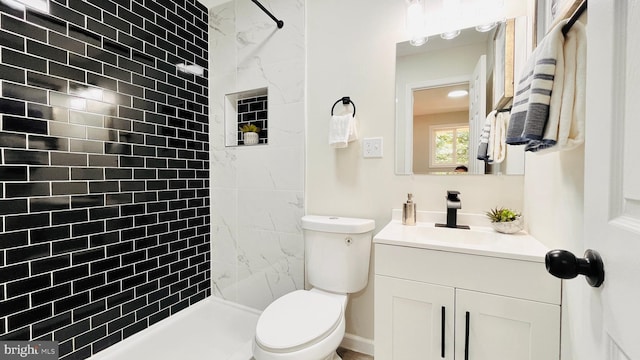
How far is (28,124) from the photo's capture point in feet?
3.98

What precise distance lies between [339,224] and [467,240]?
25.1 inches

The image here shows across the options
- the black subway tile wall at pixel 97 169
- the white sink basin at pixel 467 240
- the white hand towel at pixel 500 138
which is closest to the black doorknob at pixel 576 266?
the white sink basin at pixel 467 240

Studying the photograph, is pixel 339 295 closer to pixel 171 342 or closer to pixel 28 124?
pixel 171 342

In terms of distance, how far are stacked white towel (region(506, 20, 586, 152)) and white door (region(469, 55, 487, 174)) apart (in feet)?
1.98

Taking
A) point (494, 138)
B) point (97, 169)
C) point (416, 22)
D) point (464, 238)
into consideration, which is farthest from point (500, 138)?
point (97, 169)

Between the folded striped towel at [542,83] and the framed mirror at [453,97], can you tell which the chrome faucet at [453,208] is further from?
the folded striped towel at [542,83]

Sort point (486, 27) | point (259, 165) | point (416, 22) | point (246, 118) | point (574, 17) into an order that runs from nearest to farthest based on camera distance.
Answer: point (574, 17)
point (486, 27)
point (416, 22)
point (259, 165)
point (246, 118)

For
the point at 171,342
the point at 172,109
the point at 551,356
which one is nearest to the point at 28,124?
the point at 172,109

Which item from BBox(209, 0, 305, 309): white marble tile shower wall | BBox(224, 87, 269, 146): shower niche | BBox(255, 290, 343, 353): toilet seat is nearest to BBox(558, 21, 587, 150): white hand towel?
BBox(255, 290, 343, 353): toilet seat

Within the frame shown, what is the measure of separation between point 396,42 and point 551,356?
1.57 meters

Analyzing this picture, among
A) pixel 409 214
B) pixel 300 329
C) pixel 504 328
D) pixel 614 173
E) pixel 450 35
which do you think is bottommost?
pixel 300 329

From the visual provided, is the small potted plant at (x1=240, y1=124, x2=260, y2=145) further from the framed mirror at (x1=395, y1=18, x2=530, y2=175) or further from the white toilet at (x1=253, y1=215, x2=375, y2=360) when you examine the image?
the framed mirror at (x1=395, y1=18, x2=530, y2=175)

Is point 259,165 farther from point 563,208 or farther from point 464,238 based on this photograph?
point 563,208

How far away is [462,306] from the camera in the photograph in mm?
1010
